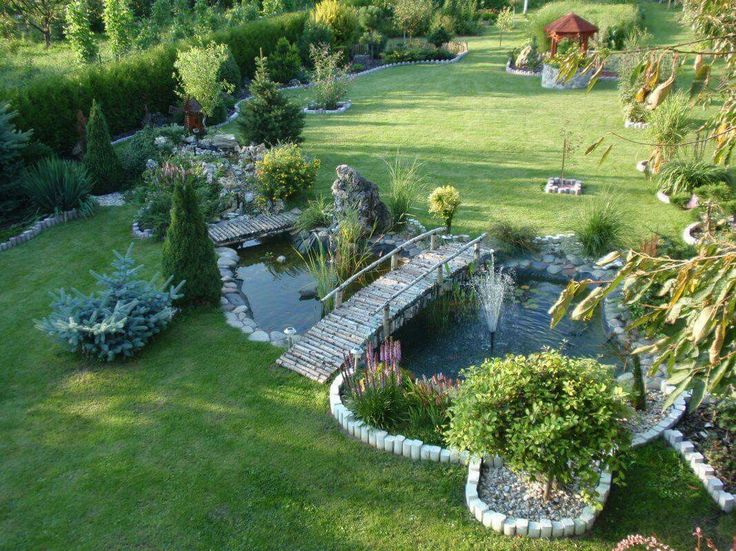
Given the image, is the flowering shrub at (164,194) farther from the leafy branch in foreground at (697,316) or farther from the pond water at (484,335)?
the leafy branch in foreground at (697,316)

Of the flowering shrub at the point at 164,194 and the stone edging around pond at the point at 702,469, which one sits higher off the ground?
the stone edging around pond at the point at 702,469

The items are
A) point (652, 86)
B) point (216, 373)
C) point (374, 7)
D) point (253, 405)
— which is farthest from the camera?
point (374, 7)

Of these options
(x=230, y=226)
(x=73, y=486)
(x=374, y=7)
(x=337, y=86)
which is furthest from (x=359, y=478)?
(x=374, y=7)

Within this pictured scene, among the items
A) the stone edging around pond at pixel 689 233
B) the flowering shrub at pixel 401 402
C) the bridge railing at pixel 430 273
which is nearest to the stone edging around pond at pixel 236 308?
the bridge railing at pixel 430 273

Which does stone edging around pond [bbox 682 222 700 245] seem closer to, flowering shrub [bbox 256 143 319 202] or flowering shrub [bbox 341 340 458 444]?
flowering shrub [bbox 341 340 458 444]

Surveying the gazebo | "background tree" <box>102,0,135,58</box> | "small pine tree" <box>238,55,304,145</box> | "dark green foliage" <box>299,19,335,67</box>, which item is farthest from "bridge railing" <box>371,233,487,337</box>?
"dark green foliage" <box>299,19,335,67</box>

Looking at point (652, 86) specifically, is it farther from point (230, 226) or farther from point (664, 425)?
point (230, 226)

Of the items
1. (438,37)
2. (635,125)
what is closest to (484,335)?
(635,125)
